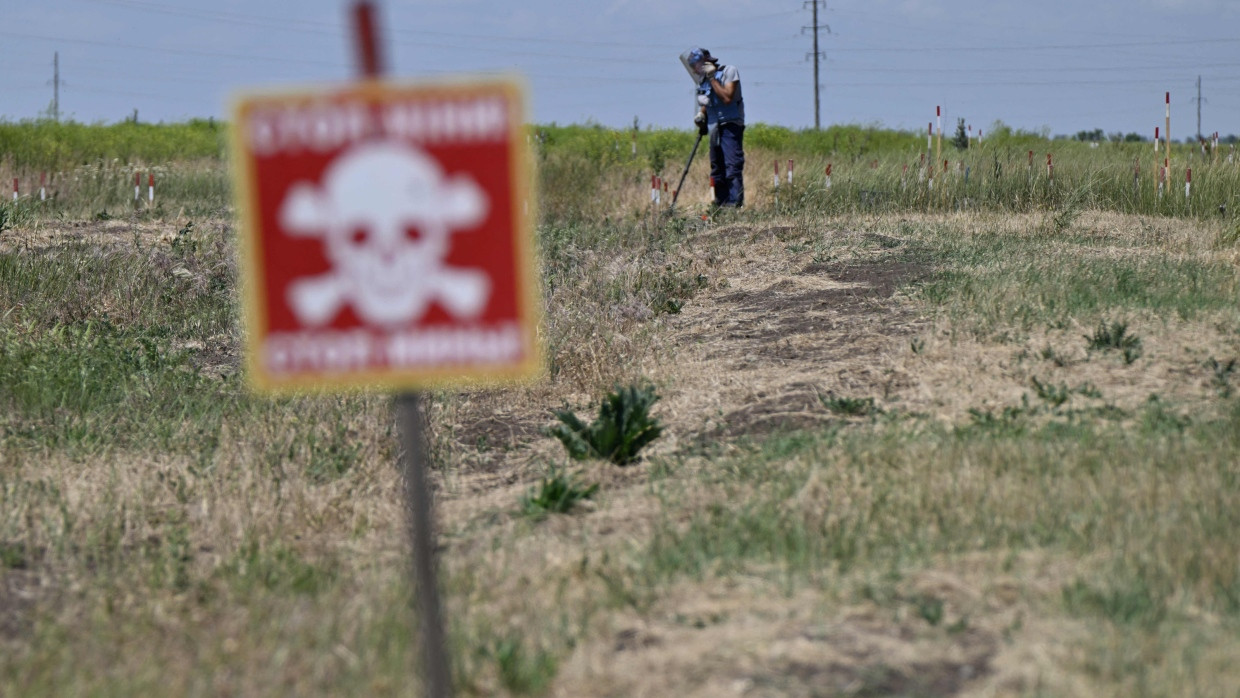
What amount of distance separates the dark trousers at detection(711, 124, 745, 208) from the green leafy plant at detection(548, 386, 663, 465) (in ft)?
32.7

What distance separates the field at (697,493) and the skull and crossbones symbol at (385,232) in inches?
44.9

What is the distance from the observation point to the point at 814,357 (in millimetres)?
8344

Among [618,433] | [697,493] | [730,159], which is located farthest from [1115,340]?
[730,159]

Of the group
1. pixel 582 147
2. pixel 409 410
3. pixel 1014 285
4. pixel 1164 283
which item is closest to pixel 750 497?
pixel 409 410

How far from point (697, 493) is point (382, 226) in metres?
2.75

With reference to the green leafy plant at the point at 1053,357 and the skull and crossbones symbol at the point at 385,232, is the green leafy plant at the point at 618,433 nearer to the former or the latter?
the green leafy plant at the point at 1053,357

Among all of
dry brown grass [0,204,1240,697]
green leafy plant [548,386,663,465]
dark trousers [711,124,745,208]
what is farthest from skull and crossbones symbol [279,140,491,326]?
dark trousers [711,124,745,208]

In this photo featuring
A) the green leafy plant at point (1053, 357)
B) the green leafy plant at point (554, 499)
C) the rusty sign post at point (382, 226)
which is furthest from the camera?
the green leafy plant at point (1053, 357)

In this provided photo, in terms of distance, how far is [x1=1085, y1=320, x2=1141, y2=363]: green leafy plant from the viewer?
7.34 metres

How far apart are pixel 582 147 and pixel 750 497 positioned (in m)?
20.4

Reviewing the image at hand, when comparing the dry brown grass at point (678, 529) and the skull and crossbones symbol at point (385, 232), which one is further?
the dry brown grass at point (678, 529)

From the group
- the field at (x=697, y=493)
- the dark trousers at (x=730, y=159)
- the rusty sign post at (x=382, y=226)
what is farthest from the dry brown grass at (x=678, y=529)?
the dark trousers at (x=730, y=159)

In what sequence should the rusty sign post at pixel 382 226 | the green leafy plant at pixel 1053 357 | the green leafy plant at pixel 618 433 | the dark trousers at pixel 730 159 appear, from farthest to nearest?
the dark trousers at pixel 730 159
the green leafy plant at pixel 1053 357
the green leafy plant at pixel 618 433
the rusty sign post at pixel 382 226

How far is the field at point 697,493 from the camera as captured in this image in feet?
13.4
